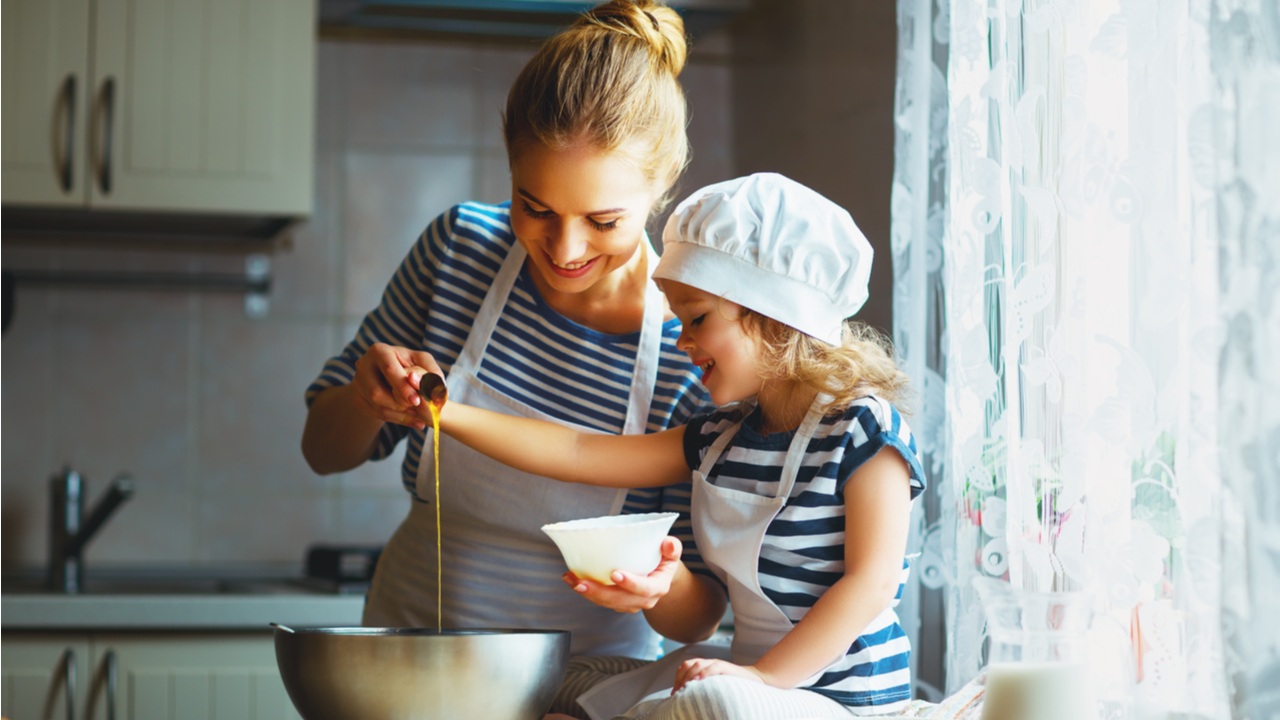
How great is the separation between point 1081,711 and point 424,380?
604 mm

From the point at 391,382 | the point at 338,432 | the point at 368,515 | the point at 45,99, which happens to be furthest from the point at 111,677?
the point at 391,382

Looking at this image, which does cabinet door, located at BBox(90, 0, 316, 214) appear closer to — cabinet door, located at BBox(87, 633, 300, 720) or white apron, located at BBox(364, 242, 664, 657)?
cabinet door, located at BBox(87, 633, 300, 720)

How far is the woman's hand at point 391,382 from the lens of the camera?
103 cm

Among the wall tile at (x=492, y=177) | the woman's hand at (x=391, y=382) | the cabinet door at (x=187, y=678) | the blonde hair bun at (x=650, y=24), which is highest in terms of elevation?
the wall tile at (x=492, y=177)

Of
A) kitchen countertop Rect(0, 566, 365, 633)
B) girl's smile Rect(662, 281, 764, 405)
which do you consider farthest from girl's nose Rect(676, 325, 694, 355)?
kitchen countertop Rect(0, 566, 365, 633)

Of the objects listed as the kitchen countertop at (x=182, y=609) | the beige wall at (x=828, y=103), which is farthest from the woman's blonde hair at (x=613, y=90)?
the kitchen countertop at (x=182, y=609)

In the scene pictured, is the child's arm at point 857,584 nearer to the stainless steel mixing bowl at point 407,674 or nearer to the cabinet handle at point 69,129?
the stainless steel mixing bowl at point 407,674

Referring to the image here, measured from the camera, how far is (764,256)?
0.99m

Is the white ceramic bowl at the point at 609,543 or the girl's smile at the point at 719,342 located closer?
the white ceramic bowl at the point at 609,543

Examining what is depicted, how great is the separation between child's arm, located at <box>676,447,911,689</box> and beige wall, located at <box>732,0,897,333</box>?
36.2 inches

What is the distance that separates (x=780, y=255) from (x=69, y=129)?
169 centimetres

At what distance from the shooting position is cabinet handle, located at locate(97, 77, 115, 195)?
213cm

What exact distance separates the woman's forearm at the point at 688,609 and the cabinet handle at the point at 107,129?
1.59 meters

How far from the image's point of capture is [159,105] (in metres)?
2.16
